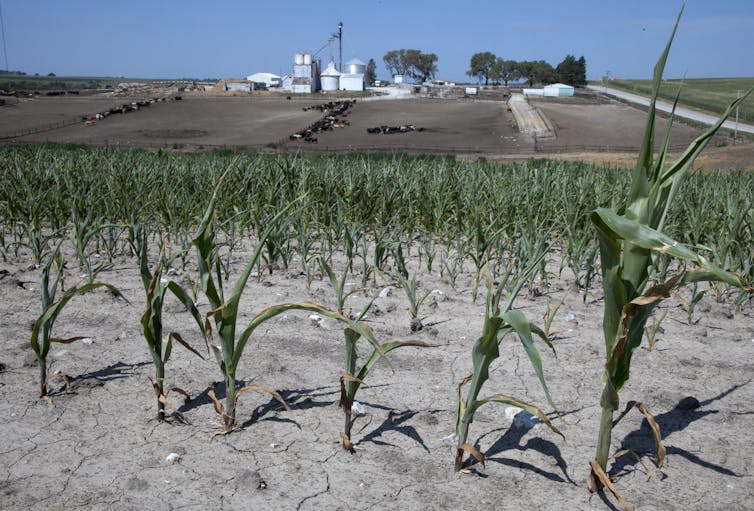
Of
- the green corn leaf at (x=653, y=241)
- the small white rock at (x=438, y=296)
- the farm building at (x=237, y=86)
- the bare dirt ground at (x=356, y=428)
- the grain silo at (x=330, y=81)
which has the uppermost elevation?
the grain silo at (x=330, y=81)

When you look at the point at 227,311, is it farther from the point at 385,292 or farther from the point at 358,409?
the point at 385,292

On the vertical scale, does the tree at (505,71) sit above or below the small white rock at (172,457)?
above

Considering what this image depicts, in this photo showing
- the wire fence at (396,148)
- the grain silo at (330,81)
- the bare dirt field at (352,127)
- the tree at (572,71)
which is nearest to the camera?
the wire fence at (396,148)

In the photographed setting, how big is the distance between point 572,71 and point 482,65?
23.9 metres

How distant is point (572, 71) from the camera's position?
108 m

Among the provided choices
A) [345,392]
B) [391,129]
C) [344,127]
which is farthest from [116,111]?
[345,392]

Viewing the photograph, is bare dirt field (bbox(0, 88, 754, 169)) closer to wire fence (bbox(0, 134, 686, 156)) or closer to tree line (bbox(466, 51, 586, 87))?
wire fence (bbox(0, 134, 686, 156))

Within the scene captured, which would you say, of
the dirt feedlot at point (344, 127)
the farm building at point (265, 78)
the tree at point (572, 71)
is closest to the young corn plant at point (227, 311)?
the dirt feedlot at point (344, 127)

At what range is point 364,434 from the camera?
2363 mm

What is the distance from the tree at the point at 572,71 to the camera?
10712cm

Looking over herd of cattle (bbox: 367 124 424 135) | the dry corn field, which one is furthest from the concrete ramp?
the dry corn field

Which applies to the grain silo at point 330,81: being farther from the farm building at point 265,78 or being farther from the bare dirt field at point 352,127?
the bare dirt field at point 352,127

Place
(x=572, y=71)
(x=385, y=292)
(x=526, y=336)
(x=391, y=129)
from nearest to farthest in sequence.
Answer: (x=526, y=336) < (x=385, y=292) < (x=391, y=129) < (x=572, y=71)

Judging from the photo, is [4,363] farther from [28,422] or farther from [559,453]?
[559,453]
